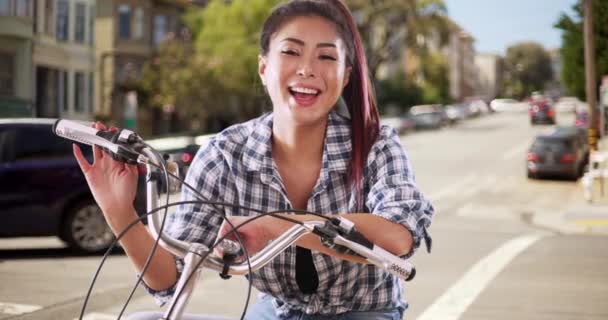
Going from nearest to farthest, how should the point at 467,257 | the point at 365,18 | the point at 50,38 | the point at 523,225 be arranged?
the point at 467,257
the point at 523,225
the point at 50,38
the point at 365,18

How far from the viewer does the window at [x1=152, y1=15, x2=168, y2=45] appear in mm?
54812

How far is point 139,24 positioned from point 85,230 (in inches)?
1688

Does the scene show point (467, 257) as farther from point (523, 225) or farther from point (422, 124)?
point (422, 124)

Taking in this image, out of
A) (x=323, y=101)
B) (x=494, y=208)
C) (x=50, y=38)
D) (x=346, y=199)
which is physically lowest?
(x=494, y=208)

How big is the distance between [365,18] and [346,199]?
5653 cm

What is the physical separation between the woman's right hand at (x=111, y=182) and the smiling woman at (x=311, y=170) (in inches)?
12.2

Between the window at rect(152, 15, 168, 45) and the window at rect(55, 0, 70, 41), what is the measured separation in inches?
548

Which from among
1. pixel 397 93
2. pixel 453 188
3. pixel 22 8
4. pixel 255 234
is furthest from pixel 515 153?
pixel 255 234

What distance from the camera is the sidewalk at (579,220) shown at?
18195 millimetres

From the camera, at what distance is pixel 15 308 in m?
7.89

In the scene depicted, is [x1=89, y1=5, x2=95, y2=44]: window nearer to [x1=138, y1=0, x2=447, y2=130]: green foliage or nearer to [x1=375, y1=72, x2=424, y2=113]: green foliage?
[x1=138, y1=0, x2=447, y2=130]: green foliage

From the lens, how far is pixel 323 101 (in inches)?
115

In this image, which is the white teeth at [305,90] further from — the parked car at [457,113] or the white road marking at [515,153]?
the parked car at [457,113]

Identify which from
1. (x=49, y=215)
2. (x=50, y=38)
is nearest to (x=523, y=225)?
(x=49, y=215)
